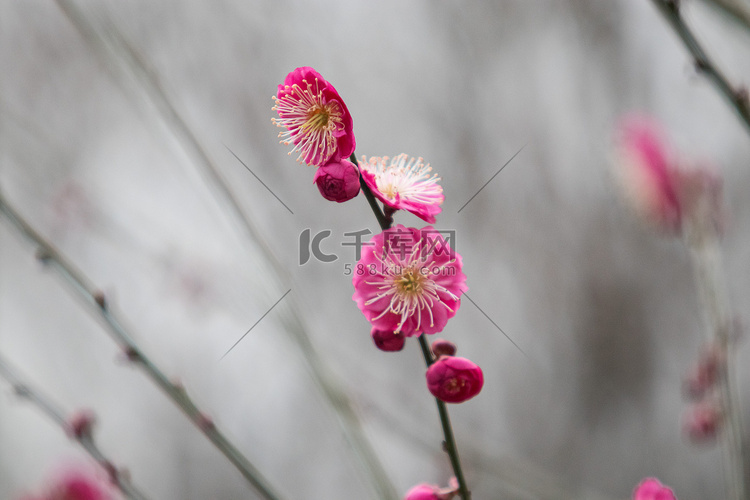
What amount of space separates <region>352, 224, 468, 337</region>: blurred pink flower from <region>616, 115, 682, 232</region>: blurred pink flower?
52 cm

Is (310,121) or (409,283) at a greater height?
(310,121)

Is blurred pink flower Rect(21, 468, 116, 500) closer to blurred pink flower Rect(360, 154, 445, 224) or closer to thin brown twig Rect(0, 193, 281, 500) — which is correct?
thin brown twig Rect(0, 193, 281, 500)

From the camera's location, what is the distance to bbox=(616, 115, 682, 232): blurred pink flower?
2.64 ft

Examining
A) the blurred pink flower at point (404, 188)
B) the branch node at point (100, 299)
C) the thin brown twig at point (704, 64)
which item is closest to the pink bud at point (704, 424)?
the thin brown twig at point (704, 64)

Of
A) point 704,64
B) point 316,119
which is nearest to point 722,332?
point 704,64

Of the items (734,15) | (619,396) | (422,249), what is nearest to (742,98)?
(734,15)

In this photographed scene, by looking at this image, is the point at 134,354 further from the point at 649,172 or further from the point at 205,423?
the point at 649,172

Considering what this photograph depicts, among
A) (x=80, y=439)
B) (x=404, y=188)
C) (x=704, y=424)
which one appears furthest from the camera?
(x=704, y=424)

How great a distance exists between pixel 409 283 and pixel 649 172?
0.60m

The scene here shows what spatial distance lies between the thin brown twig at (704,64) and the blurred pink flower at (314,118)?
0.31 metres

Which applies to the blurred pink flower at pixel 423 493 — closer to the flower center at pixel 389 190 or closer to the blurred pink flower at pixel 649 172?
the flower center at pixel 389 190

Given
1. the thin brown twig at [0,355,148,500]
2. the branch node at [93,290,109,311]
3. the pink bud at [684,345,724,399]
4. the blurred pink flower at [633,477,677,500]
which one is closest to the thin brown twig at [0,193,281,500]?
the branch node at [93,290,109,311]

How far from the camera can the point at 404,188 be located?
510mm

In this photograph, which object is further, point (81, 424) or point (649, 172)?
point (649, 172)
